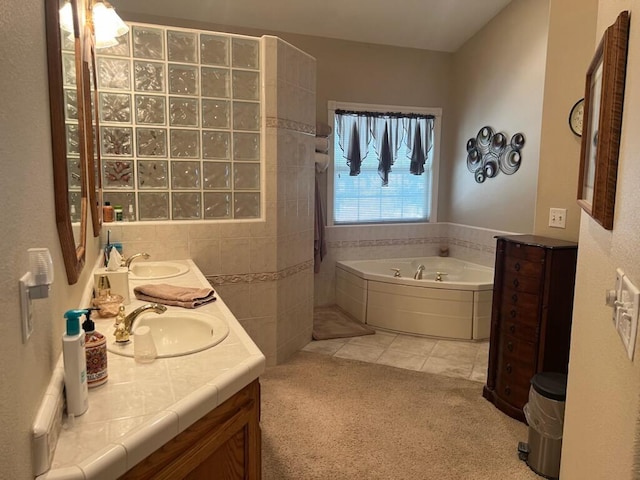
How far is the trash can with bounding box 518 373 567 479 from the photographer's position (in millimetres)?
2117

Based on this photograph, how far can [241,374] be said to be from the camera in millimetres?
1305

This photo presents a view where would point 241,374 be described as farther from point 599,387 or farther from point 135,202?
point 135,202

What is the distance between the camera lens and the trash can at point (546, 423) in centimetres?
212

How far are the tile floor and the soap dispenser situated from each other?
2.55 metres

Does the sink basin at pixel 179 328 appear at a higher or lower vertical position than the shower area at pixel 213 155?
lower

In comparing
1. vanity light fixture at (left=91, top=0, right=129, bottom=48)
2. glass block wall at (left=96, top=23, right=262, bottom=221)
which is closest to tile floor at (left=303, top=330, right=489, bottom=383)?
glass block wall at (left=96, top=23, right=262, bottom=221)

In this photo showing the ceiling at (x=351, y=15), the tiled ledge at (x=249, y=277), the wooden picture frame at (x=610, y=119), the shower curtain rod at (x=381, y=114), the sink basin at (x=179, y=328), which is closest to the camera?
the wooden picture frame at (x=610, y=119)

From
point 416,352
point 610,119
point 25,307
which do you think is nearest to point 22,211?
point 25,307

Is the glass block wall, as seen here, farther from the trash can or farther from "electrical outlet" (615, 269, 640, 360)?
"electrical outlet" (615, 269, 640, 360)

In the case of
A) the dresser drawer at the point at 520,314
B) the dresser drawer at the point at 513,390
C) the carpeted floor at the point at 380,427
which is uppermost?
the dresser drawer at the point at 520,314

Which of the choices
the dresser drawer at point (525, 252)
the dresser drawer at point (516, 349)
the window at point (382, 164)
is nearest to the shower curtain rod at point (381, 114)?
the window at point (382, 164)

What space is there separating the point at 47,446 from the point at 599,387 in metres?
1.15

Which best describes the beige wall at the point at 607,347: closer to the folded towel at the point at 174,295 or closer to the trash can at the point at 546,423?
the trash can at the point at 546,423

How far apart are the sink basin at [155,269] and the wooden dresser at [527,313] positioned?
186 centimetres
